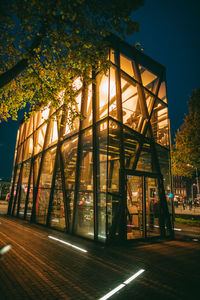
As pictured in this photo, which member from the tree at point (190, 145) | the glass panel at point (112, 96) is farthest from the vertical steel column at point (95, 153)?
the tree at point (190, 145)

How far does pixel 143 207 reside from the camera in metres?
8.33

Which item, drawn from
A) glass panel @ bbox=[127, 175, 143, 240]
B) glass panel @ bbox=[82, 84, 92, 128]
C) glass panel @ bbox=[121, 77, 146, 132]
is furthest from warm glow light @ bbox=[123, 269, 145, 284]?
glass panel @ bbox=[82, 84, 92, 128]

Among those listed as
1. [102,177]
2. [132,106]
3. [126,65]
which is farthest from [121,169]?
[126,65]

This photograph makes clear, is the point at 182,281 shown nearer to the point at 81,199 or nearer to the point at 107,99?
the point at 81,199

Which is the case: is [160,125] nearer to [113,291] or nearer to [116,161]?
[116,161]

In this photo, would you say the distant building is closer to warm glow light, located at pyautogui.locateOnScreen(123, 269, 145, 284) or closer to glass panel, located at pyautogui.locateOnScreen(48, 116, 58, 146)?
glass panel, located at pyautogui.locateOnScreen(48, 116, 58, 146)

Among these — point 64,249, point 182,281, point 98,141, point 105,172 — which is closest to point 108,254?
point 64,249

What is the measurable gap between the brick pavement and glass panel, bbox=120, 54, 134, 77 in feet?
29.9

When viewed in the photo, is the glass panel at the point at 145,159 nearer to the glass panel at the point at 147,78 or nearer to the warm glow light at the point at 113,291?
the glass panel at the point at 147,78

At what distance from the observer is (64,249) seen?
6.23m

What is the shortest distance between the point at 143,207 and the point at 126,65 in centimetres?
804

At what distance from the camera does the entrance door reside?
8363 mm

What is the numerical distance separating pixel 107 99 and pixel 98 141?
2.27 m

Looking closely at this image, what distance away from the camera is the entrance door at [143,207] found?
8363mm
